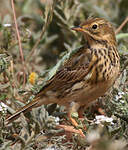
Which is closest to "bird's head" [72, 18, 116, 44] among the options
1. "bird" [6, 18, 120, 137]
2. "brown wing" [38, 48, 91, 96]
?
"bird" [6, 18, 120, 137]

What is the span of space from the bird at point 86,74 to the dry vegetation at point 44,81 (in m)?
0.13

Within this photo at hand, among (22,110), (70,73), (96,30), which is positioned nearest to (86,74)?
(70,73)

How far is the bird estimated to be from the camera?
13.3 ft

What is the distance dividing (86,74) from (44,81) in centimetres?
57

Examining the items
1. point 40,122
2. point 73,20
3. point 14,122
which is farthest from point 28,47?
point 40,122

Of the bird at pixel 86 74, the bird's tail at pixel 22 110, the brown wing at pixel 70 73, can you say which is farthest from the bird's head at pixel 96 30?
the bird's tail at pixel 22 110

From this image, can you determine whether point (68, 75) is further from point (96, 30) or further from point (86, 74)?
point (96, 30)

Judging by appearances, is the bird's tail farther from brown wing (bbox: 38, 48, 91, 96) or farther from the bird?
brown wing (bbox: 38, 48, 91, 96)

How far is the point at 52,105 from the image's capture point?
4371mm

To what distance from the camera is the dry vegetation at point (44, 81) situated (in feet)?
10.4

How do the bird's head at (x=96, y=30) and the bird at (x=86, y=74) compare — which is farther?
the bird's head at (x=96, y=30)

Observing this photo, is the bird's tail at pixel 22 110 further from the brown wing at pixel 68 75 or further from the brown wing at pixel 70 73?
the brown wing at pixel 70 73

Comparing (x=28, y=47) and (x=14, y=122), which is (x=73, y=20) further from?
(x=14, y=122)

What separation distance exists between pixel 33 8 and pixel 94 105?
2947 mm
